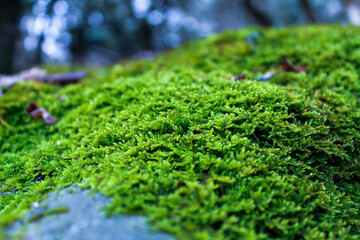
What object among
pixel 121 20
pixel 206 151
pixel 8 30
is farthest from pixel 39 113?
pixel 121 20

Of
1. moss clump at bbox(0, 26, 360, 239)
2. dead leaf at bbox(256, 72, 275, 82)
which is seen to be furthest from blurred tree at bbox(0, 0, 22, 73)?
dead leaf at bbox(256, 72, 275, 82)

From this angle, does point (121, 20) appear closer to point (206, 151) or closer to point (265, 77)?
point (265, 77)

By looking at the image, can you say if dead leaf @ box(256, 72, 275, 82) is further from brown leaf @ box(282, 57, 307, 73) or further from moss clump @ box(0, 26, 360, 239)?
brown leaf @ box(282, 57, 307, 73)

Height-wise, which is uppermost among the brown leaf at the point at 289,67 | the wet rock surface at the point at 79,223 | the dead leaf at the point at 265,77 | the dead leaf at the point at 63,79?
the brown leaf at the point at 289,67

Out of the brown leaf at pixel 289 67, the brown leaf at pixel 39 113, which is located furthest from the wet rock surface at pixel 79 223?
the brown leaf at pixel 289 67

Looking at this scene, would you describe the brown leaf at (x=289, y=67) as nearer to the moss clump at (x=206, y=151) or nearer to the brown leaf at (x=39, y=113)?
the moss clump at (x=206, y=151)

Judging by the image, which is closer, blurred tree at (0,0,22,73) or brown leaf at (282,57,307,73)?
brown leaf at (282,57,307,73)

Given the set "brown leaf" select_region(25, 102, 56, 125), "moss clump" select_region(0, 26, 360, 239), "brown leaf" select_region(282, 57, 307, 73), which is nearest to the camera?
"moss clump" select_region(0, 26, 360, 239)
